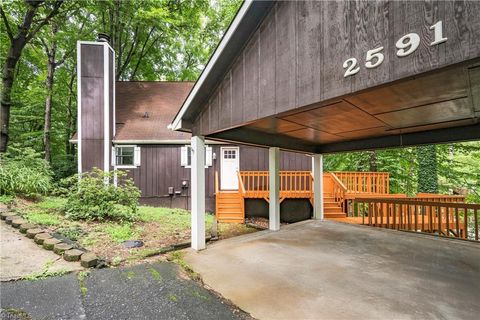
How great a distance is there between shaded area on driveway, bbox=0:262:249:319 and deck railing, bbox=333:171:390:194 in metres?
8.58

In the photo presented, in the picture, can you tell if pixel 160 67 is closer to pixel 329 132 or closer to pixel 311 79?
pixel 329 132

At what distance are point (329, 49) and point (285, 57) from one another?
1.91 feet

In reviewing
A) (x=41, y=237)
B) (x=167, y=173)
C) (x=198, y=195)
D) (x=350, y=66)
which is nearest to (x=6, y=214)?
(x=41, y=237)

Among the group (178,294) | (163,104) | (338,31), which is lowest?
(178,294)

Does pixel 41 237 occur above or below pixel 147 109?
below

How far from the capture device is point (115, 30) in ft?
47.0

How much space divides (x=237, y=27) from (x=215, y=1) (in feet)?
46.9

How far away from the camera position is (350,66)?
89.7 inches

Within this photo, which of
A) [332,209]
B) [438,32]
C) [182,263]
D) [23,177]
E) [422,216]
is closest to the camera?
[438,32]

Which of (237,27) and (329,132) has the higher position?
(237,27)

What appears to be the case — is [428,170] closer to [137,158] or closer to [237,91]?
[237,91]

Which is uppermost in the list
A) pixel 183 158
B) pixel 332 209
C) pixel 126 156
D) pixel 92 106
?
pixel 92 106

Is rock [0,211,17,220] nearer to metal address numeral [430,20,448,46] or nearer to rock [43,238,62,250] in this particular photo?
rock [43,238,62,250]

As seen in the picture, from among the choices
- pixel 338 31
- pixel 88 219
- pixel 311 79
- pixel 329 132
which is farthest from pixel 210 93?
pixel 88 219
